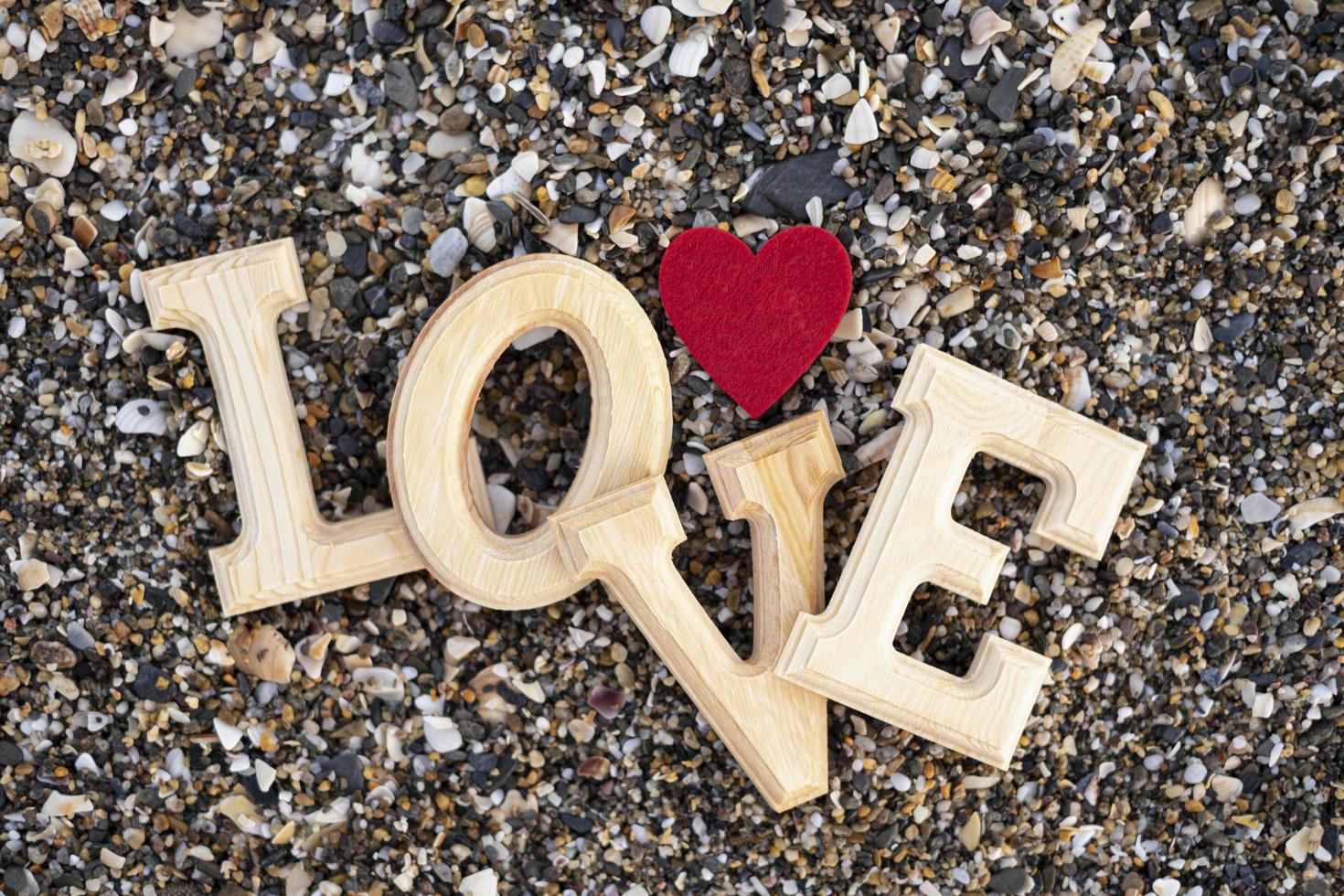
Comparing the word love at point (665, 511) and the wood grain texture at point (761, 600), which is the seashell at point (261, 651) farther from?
the wood grain texture at point (761, 600)

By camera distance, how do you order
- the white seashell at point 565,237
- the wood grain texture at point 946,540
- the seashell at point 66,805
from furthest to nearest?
the seashell at point 66,805, the white seashell at point 565,237, the wood grain texture at point 946,540

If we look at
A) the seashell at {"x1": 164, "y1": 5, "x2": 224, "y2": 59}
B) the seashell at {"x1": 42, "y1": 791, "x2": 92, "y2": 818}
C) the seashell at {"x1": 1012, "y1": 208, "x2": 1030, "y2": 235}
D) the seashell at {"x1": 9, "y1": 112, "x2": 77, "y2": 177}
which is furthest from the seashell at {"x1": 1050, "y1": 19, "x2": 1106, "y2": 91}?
the seashell at {"x1": 42, "y1": 791, "x2": 92, "y2": 818}

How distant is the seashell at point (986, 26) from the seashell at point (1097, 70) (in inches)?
5.4

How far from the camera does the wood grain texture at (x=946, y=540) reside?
1.60 m

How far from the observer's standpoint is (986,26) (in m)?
1.66

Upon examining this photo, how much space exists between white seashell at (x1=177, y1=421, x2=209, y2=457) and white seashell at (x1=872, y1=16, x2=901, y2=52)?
126 cm

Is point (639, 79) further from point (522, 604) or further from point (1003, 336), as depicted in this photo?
point (522, 604)

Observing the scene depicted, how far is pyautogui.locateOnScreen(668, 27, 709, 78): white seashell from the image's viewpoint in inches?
66.2

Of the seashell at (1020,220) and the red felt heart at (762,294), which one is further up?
the seashell at (1020,220)

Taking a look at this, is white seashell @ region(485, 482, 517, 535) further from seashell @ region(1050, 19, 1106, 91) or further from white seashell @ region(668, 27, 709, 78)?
seashell @ region(1050, 19, 1106, 91)

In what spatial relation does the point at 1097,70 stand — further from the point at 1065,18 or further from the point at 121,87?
the point at 121,87

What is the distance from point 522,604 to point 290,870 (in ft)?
2.15

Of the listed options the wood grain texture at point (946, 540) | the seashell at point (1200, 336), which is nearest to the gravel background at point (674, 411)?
the seashell at point (1200, 336)

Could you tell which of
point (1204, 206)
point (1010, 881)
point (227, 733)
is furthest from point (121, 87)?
point (1010, 881)
